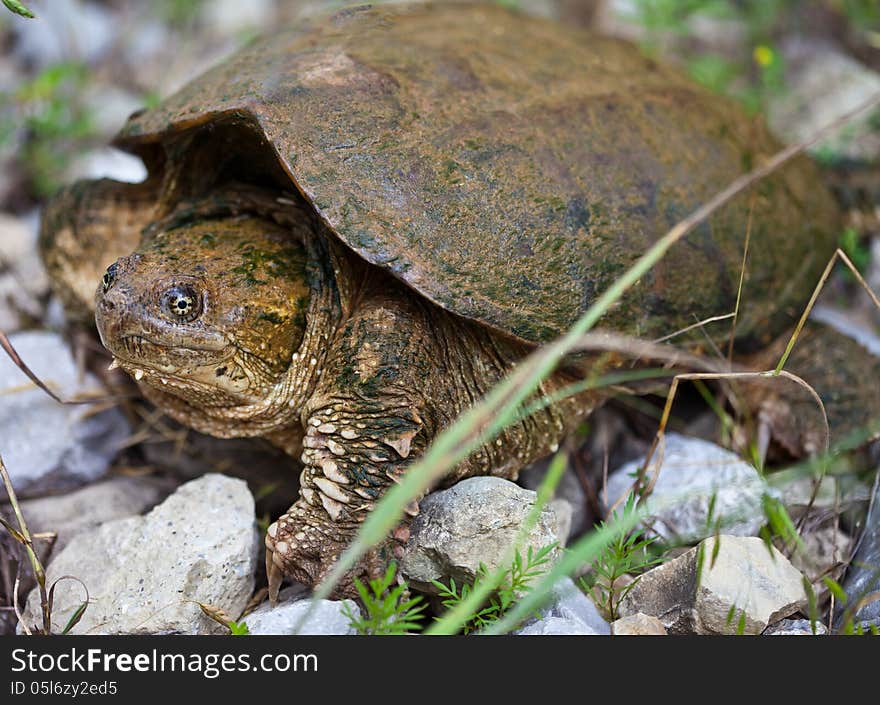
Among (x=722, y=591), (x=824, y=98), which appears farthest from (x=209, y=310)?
(x=824, y=98)

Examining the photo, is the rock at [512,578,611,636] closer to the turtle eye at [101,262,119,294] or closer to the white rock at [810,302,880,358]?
the turtle eye at [101,262,119,294]

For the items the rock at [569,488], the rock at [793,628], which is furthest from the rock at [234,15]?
the rock at [793,628]

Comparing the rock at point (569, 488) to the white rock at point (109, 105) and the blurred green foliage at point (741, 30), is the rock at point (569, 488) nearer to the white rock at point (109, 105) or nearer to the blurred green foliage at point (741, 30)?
the blurred green foliage at point (741, 30)

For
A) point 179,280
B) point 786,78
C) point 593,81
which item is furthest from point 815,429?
point 786,78

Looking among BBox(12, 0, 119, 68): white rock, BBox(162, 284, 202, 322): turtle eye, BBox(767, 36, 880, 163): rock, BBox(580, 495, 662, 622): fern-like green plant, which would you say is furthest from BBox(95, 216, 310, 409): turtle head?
BBox(12, 0, 119, 68): white rock

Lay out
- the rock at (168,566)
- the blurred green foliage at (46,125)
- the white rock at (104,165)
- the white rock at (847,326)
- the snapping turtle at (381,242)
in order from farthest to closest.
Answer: the white rock at (104,165), the blurred green foliage at (46,125), the white rock at (847,326), the snapping turtle at (381,242), the rock at (168,566)

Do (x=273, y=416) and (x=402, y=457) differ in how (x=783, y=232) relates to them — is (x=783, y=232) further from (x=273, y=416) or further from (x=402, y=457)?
(x=273, y=416)

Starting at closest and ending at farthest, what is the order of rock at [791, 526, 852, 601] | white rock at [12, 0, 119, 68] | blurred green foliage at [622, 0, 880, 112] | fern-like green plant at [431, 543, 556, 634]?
fern-like green plant at [431, 543, 556, 634], rock at [791, 526, 852, 601], blurred green foliage at [622, 0, 880, 112], white rock at [12, 0, 119, 68]
